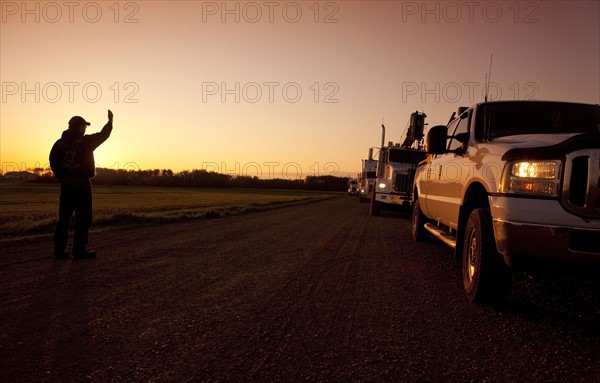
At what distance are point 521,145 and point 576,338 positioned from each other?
1.59 metres

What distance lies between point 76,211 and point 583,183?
241 inches

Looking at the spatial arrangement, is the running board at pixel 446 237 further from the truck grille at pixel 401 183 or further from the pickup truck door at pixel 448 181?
the truck grille at pixel 401 183

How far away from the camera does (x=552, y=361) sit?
8.88ft

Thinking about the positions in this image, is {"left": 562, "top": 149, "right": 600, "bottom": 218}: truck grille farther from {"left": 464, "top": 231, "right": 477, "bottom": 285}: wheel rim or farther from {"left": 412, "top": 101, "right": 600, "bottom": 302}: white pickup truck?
{"left": 464, "top": 231, "right": 477, "bottom": 285}: wheel rim

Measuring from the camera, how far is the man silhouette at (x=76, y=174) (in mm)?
5965

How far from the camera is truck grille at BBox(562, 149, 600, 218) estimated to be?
3.14 metres

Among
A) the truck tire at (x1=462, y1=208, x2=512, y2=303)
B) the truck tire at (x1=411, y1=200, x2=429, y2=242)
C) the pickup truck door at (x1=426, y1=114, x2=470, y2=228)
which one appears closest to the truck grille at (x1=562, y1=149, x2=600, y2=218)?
the truck tire at (x1=462, y1=208, x2=512, y2=303)

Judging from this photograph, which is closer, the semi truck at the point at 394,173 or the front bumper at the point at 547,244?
the front bumper at the point at 547,244

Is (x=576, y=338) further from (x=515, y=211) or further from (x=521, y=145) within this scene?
(x=521, y=145)

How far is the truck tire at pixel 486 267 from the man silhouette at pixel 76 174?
5.16 metres

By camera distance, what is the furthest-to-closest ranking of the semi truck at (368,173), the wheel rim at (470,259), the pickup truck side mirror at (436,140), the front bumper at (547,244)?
the semi truck at (368,173), the pickup truck side mirror at (436,140), the wheel rim at (470,259), the front bumper at (547,244)

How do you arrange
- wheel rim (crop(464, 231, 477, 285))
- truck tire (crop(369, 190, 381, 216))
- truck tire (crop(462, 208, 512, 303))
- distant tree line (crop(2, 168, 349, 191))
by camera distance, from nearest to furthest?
truck tire (crop(462, 208, 512, 303)) → wheel rim (crop(464, 231, 477, 285)) → truck tire (crop(369, 190, 381, 216)) → distant tree line (crop(2, 168, 349, 191))

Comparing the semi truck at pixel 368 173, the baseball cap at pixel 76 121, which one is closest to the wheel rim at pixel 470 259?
the baseball cap at pixel 76 121

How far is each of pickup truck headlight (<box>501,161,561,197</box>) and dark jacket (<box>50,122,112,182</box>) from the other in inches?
213
